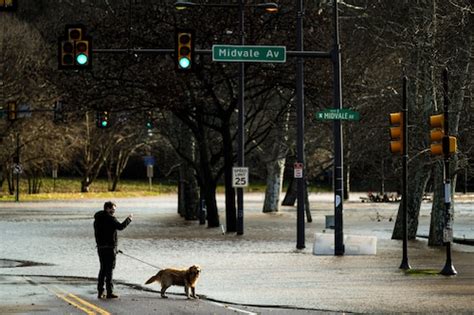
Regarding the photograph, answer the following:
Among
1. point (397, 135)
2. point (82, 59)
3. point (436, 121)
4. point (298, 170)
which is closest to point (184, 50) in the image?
point (82, 59)

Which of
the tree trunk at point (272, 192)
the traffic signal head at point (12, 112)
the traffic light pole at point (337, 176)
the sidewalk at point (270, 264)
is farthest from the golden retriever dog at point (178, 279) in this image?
the tree trunk at point (272, 192)

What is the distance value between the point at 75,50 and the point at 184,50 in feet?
8.37

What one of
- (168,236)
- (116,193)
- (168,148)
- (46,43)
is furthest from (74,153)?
(168,236)

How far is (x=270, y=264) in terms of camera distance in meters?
30.7

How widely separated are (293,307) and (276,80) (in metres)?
31.8

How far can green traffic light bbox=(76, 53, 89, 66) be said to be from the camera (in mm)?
29359

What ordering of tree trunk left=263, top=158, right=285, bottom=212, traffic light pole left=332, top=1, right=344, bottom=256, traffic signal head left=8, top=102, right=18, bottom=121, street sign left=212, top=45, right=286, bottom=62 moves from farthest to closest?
tree trunk left=263, top=158, right=285, bottom=212, traffic signal head left=8, top=102, right=18, bottom=121, traffic light pole left=332, top=1, right=344, bottom=256, street sign left=212, top=45, right=286, bottom=62

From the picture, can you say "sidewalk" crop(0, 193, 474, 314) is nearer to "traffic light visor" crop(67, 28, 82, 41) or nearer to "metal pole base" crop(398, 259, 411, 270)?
"metal pole base" crop(398, 259, 411, 270)

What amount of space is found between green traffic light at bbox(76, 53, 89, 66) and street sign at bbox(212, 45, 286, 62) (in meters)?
3.69

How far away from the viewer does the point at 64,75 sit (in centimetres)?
5491

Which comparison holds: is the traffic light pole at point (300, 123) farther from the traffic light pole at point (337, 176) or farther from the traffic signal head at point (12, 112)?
the traffic signal head at point (12, 112)

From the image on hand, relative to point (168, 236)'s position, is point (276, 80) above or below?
above

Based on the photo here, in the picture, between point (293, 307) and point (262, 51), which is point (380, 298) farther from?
point (262, 51)

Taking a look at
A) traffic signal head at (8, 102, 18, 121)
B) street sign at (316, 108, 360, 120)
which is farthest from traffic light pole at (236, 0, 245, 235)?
traffic signal head at (8, 102, 18, 121)
